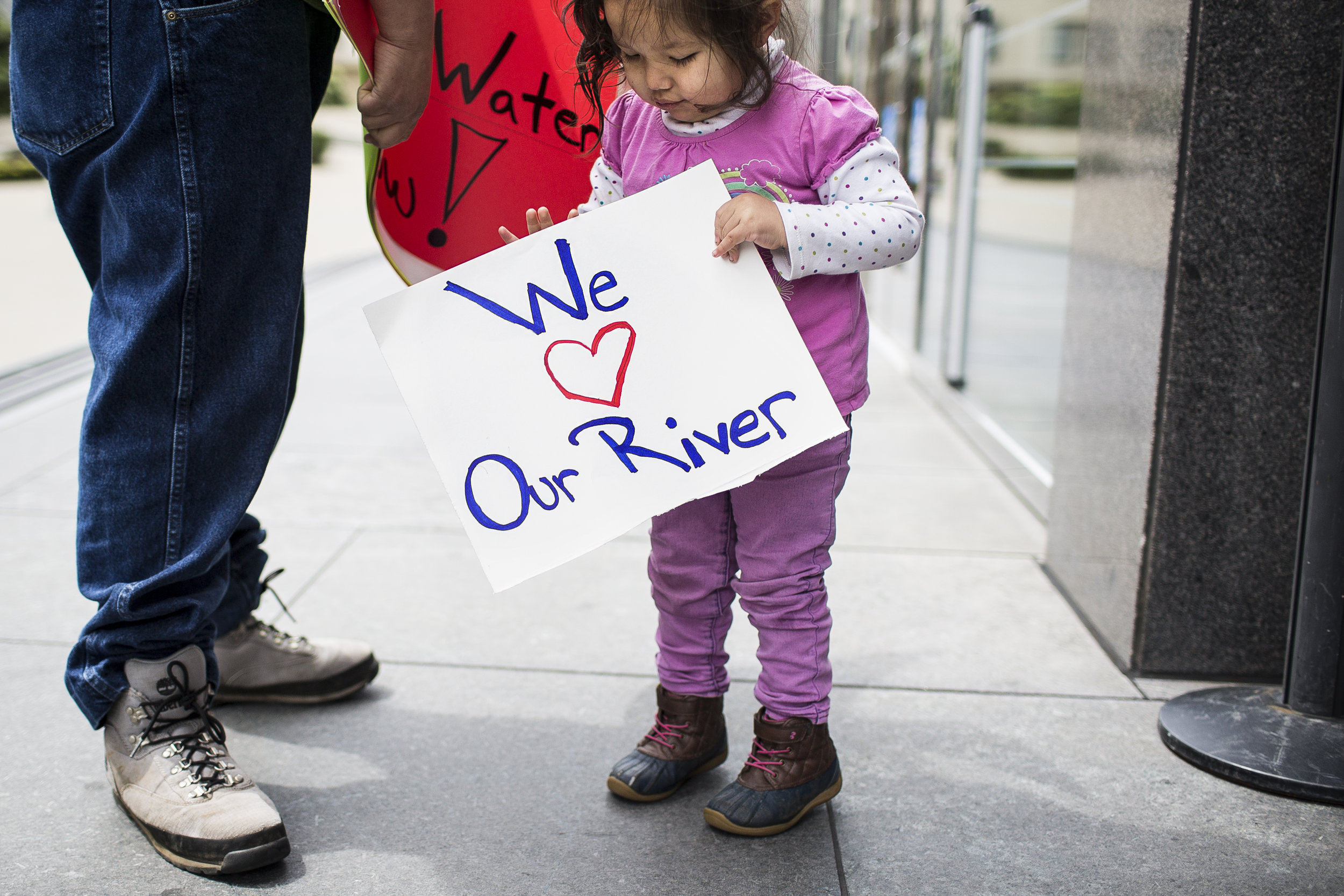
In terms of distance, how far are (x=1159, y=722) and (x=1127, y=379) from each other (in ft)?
2.37

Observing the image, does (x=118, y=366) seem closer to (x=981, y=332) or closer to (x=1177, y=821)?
(x=1177, y=821)

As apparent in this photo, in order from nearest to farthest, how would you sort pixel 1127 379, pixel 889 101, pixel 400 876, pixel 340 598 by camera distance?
1. pixel 400 876
2. pixel 1127 379
3. pixel 340 598
4. pixel 889 101

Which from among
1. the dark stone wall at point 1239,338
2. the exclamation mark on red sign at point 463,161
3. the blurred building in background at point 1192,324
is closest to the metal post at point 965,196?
the blurred building in background at point 1192,324

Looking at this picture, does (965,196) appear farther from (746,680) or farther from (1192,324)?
(746,680)

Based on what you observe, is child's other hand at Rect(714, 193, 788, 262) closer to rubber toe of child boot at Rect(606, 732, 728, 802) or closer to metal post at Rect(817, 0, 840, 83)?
rubber toe of child boot at Rect(606, 732, 728, 802)

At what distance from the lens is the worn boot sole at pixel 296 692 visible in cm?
216

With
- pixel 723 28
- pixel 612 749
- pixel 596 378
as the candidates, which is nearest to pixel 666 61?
pixel 723 28

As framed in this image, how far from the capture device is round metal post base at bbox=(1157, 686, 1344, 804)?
74.8 inches

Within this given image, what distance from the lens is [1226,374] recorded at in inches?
88.0

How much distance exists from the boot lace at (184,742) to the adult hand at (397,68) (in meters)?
0.90

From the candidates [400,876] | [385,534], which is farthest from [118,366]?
[385,534]

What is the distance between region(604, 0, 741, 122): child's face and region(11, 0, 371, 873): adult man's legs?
0.55 metres

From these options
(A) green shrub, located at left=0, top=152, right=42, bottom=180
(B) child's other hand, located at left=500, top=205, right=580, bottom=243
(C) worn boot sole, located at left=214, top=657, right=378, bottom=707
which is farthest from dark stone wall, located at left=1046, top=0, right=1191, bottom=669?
(A) green shrub, located at left=0, top=152, right=42, bottom=180

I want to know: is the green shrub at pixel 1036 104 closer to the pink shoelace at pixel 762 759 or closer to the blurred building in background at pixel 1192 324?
the blurred building in background at pixel 1192 324
